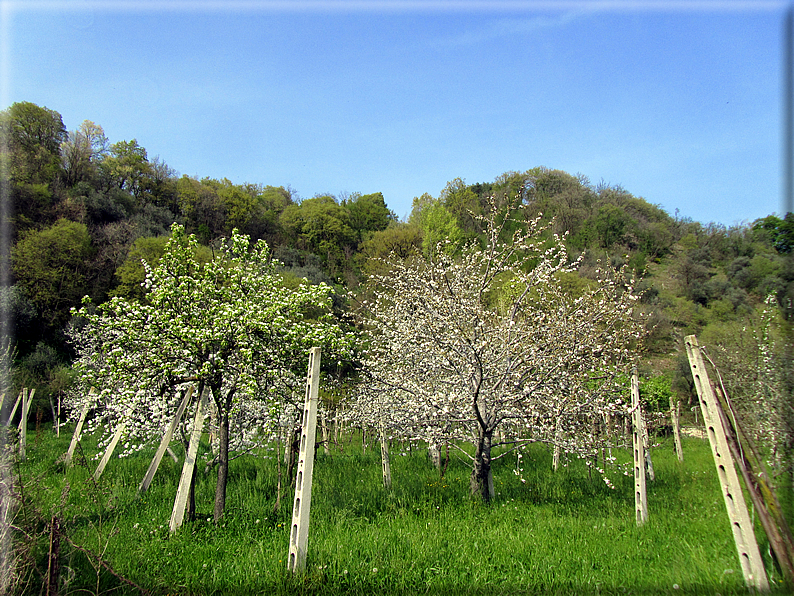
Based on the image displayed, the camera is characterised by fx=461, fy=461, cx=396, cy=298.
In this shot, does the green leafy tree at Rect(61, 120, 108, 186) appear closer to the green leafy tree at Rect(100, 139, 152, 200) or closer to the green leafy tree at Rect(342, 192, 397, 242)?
the green leafy tree at Rect(100, 139, 152, 200)

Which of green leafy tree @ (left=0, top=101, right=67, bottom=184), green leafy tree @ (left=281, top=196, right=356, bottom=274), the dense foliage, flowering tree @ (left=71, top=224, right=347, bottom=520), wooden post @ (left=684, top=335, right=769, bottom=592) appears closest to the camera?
wooden post @ (left=684, top=335, right=769, bottom=592)

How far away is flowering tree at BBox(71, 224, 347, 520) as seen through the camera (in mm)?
6805

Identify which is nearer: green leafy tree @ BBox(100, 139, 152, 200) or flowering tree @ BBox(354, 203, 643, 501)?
flowering tree @ BBox(354, 203, 643, 501)

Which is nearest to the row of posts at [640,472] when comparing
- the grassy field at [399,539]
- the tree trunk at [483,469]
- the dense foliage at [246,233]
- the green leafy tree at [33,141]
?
the grassy field at [399,539]

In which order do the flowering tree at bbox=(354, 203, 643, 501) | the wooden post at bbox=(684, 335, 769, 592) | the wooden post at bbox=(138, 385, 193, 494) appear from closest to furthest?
the wooden post at bbox=(684, 335, 769, 592), the wooden post at bbox=(138, 385, 193, 494), the flowering tree at bbox=(354, 203, 643, 501)

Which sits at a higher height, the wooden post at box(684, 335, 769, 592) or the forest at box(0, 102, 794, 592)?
the forest at box(0, 102, 794, 592)

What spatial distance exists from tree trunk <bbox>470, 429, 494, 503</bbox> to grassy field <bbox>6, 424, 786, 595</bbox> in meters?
0.29

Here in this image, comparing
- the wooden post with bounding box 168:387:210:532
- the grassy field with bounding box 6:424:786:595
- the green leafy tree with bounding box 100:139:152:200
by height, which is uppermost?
the green leafy tree with bounding box 100:139:152:200

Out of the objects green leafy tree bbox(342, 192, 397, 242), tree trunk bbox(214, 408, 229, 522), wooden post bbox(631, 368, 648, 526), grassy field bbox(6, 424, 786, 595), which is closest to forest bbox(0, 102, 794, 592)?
tree trunk bbox(214, 408, 229, 522)

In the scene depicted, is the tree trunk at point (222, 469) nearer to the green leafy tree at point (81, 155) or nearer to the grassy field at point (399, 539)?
the grassy field at point (399, 539)

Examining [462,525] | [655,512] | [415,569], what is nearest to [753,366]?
[655,512]

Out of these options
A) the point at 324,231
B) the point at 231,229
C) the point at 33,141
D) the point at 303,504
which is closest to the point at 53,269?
the point at 231,229

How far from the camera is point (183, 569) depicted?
15.5 ft

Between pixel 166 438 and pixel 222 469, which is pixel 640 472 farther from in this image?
pixel 166 438
